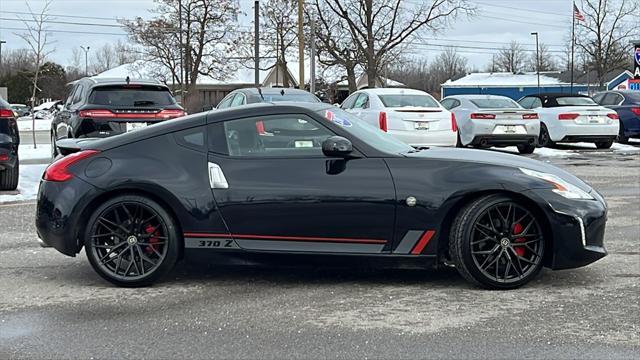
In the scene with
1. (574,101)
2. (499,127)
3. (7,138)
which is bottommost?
(7,138)

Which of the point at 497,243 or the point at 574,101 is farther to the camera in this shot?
the point at 574,101

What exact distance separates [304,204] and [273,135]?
24.6 inches

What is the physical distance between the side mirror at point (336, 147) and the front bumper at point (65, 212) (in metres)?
1.65

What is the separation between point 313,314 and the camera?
460cm

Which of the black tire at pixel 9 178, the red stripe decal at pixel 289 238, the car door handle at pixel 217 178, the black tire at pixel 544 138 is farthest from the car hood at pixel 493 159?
the black tire at pixel 544 138

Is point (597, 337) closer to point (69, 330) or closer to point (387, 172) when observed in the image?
point (387, 172)

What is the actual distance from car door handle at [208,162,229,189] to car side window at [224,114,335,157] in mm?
159

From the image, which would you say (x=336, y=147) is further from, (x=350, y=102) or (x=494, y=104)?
(x=494, y=104)

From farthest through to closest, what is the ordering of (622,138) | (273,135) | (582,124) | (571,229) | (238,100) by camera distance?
(622,138) → (582,124) → (238,100) → (273,135) → (571,229)

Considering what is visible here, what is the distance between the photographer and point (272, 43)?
4650cm

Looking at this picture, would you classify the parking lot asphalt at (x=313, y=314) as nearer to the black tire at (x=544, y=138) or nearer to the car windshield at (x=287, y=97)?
the car windshield at (x=287, y=97)

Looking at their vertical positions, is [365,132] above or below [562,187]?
above

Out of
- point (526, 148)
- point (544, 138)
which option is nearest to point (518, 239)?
point (526, 148)

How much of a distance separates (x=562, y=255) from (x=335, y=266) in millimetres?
1562
